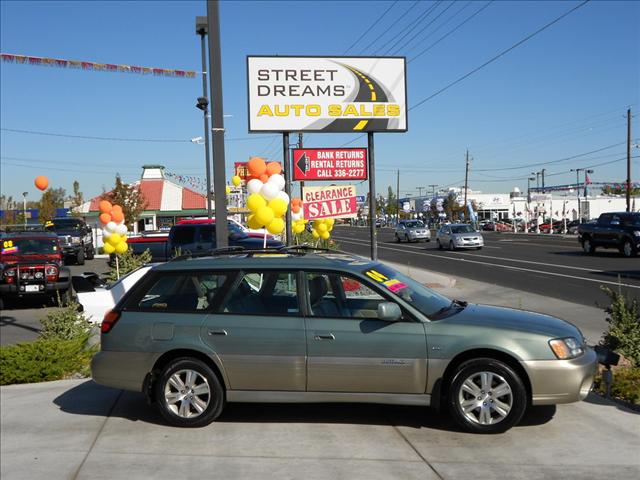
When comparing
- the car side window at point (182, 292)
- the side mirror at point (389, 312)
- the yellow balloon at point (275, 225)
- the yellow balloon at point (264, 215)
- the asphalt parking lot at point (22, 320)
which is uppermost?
the yellow balloon at point (264, 215)

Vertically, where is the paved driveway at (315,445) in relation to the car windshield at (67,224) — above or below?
below

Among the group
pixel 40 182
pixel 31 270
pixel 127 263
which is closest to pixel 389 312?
pixel 31 270

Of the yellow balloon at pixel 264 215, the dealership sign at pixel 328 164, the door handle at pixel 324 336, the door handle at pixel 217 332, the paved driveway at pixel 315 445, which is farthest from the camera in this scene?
the dealership sign at pixel 328 164

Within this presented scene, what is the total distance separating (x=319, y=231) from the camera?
21766 millimetres

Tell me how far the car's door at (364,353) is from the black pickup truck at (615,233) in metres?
24.9

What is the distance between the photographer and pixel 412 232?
4944 cm

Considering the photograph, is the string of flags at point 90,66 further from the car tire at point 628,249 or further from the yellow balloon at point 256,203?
A: the car tire at point 628,249

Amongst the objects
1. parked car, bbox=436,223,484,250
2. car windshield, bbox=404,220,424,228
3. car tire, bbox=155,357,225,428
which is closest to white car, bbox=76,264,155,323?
car tire, bbox=155,357,225,428

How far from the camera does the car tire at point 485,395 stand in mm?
5379

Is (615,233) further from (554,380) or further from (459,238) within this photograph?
(554,380)

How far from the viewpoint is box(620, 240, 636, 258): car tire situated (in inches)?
1094

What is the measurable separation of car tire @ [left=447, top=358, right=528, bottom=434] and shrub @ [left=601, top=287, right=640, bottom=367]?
99.8 inches

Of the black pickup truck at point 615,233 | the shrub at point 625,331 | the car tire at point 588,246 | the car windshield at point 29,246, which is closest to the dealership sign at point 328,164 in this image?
the car windshield at point 29,246

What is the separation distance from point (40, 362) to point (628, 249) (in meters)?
25.6
